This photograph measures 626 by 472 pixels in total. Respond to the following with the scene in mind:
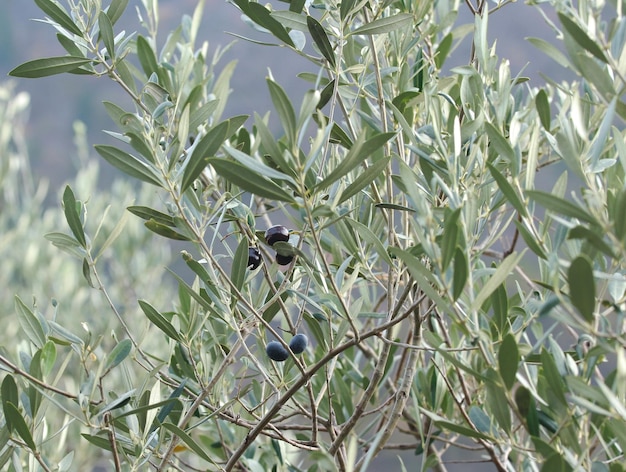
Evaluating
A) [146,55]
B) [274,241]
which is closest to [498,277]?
[274,241]

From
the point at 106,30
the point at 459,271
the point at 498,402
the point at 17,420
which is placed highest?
the point at 106,30

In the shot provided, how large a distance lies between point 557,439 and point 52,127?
6.70 metres

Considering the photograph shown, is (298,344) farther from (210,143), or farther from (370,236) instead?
(210,143)

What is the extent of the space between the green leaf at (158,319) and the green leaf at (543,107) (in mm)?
421

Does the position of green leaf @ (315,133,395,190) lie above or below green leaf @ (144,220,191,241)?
above

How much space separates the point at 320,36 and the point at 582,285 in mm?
345

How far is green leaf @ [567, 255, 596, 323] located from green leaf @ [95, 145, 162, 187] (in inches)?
13.6

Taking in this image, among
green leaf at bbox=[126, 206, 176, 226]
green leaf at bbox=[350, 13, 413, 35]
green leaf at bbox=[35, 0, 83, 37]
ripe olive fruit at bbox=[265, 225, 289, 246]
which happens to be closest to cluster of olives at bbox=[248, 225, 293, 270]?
ripe olive fruit at bbox=[265, 225, 289, 246]

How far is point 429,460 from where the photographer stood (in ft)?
2.60

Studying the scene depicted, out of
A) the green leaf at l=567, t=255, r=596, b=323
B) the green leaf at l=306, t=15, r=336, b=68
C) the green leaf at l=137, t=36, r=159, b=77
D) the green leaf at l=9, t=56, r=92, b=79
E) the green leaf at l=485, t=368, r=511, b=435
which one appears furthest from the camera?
the green leaf at l=137, t=36, r=159, b=77

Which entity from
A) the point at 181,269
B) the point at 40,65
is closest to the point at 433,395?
the point at 40,65

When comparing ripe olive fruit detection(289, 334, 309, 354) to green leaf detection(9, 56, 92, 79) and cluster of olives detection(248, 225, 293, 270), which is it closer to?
cluster of olives detection(248, 225, 293, 270)

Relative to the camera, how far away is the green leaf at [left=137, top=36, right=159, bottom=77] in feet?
3.13

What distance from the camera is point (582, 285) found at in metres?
0.45
